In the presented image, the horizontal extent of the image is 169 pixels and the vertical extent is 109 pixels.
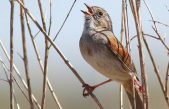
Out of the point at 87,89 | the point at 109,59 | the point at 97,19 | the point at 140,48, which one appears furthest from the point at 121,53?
the point at 140,48

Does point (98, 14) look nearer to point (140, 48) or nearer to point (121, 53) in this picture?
point (121, 53)

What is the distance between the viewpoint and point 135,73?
564 cm

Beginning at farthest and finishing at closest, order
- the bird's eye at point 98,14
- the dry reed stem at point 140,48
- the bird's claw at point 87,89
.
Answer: the bird's eye at point 98,14, the bird's claw at point 87,89, the dry reed stem at point 140,48

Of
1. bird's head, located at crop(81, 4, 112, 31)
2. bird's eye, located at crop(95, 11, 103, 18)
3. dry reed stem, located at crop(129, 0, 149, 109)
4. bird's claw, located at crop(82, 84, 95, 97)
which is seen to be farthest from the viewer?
bird's eye, located at crop(95, 11, 103, 18)

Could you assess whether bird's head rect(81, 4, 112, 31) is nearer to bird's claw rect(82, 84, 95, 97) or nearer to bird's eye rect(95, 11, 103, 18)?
bird's eye rect(95, 11, 103, 18)

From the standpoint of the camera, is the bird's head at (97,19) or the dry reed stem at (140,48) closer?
the dry reed stem at (140,48)

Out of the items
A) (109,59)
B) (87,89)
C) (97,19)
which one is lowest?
(87,89)

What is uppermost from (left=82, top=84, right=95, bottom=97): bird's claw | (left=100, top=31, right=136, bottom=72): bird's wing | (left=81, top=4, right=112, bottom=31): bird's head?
(left=81, top=4, right=112, bottom=31): bird's head

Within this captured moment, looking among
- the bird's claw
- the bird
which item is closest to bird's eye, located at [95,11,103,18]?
the bird

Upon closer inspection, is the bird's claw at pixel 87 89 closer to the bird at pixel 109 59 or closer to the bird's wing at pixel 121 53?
the bird at pixel 109 59

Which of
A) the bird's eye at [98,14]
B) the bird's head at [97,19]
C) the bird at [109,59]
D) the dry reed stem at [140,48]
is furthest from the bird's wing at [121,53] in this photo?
the dry reed stem at [140,48]

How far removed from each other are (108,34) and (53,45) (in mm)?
1358

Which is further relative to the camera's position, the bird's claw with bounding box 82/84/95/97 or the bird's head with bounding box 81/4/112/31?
the bird's head with bounding box 81/4/112/31

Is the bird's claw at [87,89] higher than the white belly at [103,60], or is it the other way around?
the white belly at [103,60]
